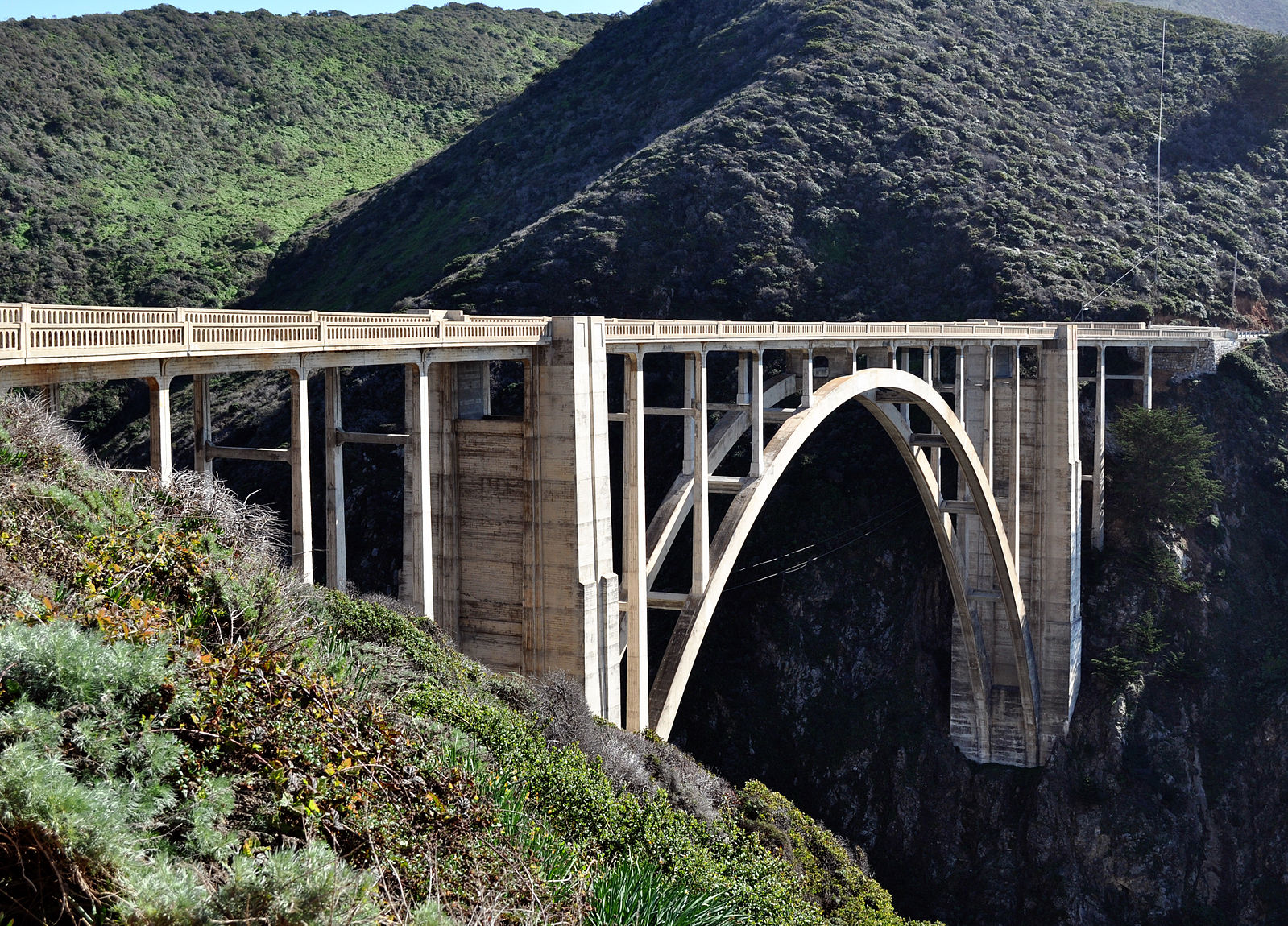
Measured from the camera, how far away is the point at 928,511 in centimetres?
2769

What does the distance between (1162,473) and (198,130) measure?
5163cm

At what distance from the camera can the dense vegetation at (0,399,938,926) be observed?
5.28 m

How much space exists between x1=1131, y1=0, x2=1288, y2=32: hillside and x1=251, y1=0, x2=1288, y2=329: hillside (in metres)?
79.6

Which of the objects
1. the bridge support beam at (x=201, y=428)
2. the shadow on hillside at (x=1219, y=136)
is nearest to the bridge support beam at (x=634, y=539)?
the bridge support beam at (x=201, y=428)

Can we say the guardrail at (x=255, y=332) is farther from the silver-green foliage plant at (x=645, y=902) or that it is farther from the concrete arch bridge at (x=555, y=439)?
the silver-green foliage plant at (x=645, y=902)

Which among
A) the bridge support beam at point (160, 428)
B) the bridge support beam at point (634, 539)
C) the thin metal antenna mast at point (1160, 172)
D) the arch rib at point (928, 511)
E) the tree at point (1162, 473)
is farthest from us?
the thin metal antenna mast at point (1160, 172)

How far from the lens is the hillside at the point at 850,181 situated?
45.2 m

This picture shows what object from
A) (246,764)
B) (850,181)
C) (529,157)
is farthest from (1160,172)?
(246,764)

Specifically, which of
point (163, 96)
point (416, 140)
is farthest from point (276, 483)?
point (416, 140)

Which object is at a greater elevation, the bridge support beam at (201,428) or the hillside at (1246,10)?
the hillside at (1246,10)

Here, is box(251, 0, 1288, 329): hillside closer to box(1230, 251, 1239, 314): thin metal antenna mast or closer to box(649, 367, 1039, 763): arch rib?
box(1230, 251, 1239, 314): thin metal antenna mast

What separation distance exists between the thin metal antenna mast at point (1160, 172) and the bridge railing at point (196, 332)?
1503 inches

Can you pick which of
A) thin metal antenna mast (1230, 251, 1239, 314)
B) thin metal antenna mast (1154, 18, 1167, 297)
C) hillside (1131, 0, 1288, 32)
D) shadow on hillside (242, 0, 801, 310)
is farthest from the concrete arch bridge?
hillside (1131, 0, 1288, 32)

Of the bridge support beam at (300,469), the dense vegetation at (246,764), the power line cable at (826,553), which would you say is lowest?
the power line cable at (826,553)
